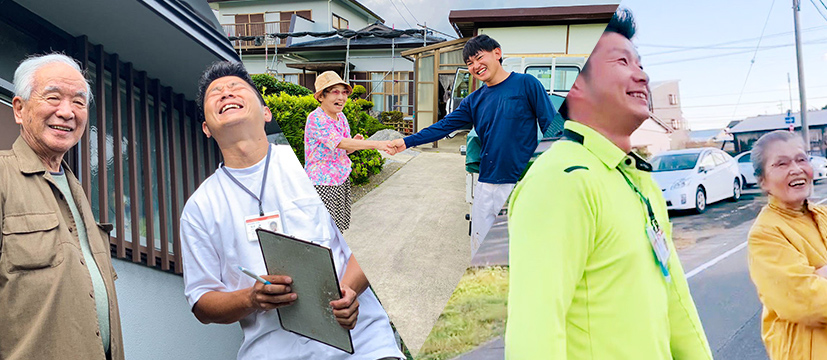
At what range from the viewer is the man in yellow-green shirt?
0.92m

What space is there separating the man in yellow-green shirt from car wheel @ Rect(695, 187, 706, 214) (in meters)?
0.13

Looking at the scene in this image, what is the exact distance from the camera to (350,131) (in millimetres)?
1462

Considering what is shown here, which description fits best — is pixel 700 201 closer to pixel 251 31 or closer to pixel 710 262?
pixel 710 262

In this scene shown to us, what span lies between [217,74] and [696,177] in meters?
1.10

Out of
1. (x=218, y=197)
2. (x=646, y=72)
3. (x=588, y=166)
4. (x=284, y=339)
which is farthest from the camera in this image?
(x=284, y=339)

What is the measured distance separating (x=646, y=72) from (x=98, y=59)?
118cm

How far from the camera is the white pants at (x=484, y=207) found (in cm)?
122

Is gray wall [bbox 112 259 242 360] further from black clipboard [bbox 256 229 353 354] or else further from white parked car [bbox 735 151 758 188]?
white parked car [bbox 735 151 758 188]

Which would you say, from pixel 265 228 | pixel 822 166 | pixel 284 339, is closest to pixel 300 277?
pixel 265 228

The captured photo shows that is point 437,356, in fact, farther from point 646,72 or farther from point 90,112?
point 90,112

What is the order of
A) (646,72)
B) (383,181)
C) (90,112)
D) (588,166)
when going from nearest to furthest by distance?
(588,166), (646,72), (90,112), (383,181)

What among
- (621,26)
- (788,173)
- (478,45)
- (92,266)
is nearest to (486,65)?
(478,45)

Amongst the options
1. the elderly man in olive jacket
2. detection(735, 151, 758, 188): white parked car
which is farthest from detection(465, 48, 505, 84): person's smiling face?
the elderly man in olive jacket

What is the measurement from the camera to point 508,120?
3.80ft
